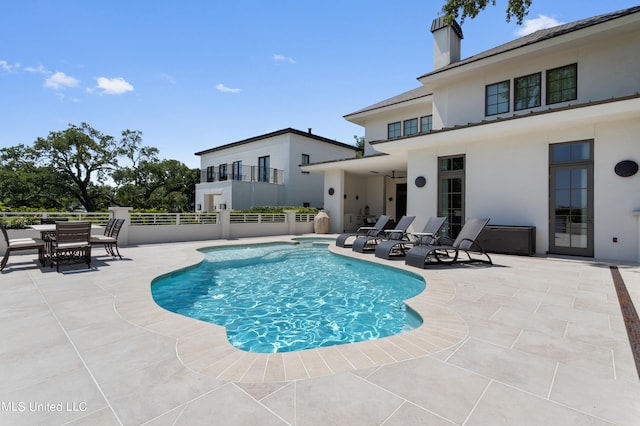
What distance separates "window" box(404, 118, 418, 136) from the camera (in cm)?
1518

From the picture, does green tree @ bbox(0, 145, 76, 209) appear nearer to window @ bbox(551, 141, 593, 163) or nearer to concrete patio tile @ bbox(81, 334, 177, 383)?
concrete patio tile @ bbox(81, 334, 177, 383)

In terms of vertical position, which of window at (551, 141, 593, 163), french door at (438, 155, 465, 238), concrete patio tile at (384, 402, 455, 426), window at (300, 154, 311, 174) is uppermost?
window at (300, 154, 311, 174)

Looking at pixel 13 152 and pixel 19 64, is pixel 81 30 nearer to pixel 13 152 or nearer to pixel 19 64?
pixel 19 64

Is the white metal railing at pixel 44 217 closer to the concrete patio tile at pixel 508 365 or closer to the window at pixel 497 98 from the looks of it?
the concrete patio tile at pixel 508 365

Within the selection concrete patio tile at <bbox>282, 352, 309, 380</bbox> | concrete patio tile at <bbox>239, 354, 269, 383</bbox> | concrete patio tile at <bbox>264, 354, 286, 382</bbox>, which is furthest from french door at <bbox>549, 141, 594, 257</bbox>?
concrete patio tile at <bbox>239, 354, 269, 383</bbox>

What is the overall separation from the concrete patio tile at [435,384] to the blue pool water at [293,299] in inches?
53.4

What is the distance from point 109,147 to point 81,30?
20.3 metres

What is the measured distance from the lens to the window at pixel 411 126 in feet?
49.8

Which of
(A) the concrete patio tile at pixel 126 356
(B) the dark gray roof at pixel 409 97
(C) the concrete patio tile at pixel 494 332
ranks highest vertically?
(B) the dark gray roof at pixel 409 97

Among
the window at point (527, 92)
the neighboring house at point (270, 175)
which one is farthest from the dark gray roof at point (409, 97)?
the neighboring house at point (270, 175)

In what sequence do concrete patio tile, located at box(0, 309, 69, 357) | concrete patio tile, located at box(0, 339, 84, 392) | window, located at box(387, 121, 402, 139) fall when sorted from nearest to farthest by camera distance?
concrete patio tile, located at box(0, 339, 84, 392) → concrete patio tile, located at box(0, 309, 69, 357) → window, located at box(387, 121, 402, 139)

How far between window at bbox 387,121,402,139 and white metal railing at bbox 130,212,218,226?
32.9ft

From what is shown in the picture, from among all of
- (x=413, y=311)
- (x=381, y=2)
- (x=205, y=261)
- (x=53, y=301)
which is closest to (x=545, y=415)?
(x=413, y=311)

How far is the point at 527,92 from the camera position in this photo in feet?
34.3
